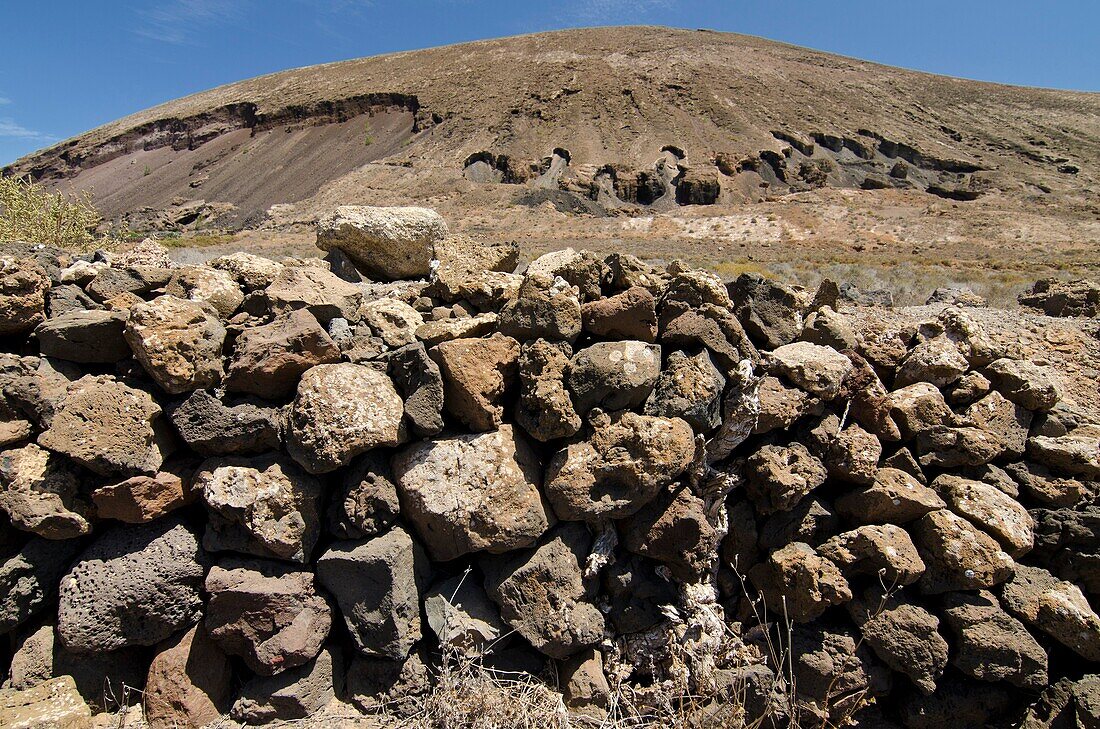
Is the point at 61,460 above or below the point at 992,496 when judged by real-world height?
above

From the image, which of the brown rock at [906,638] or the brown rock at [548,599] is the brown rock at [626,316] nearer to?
the brown rock at [548,599]

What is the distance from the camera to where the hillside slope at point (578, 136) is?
41938 millimetres

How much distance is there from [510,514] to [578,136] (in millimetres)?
49576

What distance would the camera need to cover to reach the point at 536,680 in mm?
2918

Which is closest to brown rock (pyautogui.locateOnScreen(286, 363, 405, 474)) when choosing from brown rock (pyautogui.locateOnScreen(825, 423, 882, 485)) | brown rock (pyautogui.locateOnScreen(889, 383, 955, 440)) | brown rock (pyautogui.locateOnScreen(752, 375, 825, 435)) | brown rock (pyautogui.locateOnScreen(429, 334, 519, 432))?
brown rock (pyautogui.locateOnScreen(429, 334, 519, 432))

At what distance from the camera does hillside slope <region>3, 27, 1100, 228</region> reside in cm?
4194

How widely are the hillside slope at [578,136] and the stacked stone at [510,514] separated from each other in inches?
1366

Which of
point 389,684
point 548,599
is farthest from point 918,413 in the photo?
point 389,684

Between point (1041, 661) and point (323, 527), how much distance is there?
3.81 metres

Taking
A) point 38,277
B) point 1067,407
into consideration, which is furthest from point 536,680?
point 1067,407

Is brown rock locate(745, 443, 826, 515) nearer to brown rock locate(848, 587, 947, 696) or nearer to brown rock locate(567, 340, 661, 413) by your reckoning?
brown rock locate(848, 587, 947, 696)

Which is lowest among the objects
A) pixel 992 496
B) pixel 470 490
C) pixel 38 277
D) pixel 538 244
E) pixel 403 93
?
pixel 992 496

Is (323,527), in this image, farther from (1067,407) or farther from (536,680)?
(1067,407)

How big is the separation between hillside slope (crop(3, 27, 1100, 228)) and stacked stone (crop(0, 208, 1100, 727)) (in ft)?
114
